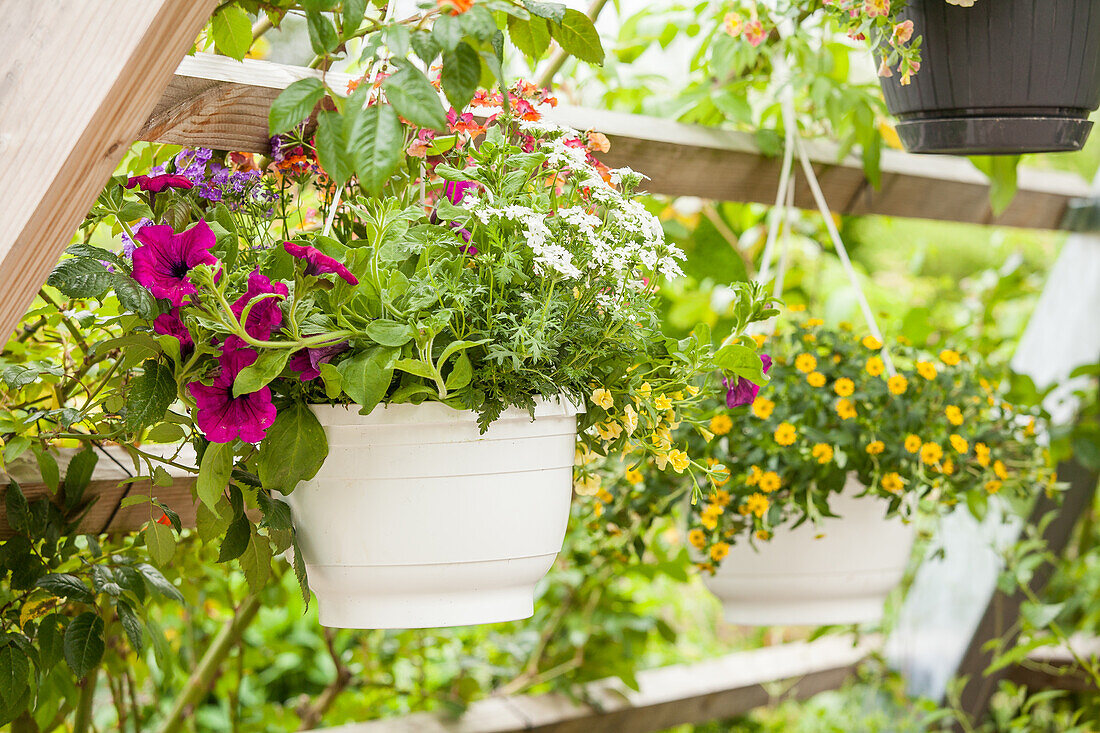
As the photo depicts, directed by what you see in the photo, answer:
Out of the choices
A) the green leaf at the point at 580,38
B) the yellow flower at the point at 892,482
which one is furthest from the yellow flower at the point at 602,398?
the yellow flower at the point at 892,482

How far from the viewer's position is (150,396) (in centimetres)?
60

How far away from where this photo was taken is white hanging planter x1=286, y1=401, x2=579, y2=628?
0.65m

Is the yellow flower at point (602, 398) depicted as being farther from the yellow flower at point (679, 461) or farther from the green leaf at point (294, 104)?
the green leaf at point (294, 104)

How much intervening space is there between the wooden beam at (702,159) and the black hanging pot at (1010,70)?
11.8 inches

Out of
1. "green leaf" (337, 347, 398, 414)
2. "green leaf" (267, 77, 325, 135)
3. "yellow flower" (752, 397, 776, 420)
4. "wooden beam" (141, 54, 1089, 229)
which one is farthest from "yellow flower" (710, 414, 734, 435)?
"green leaf" (267, 77, 325, 135)

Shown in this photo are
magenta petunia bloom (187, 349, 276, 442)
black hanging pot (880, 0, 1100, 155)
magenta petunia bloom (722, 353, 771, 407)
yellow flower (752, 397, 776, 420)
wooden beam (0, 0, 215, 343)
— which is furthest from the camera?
yellow flower (752, 397, 776, 420)

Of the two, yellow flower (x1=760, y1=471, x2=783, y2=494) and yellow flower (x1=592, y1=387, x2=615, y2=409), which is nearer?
yellow flower (x1=592, y1=387, x2=615, y2=409)

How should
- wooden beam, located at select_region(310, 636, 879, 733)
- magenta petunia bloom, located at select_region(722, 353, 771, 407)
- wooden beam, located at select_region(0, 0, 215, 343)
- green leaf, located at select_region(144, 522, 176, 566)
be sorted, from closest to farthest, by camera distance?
wooden beam, located at select_region(0, 0, 215, 343), green leaf, located at select_region(144, 522, 176, 566), magenta petunia bloom, located at select_region(722, 353, 771, 407), wooden beam, located at select_region(310, 636, 879, 733)

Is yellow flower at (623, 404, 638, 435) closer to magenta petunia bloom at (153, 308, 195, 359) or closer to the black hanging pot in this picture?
magenta petunia bloom at (153, 308, 195, 359)

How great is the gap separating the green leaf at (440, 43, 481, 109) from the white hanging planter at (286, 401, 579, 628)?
0.71 feet

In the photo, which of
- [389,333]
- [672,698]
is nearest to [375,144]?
[389,333]

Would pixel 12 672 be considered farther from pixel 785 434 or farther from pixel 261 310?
pixel 785 434

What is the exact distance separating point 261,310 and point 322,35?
0.57 feet

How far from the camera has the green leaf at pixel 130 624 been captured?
0.74 metres
